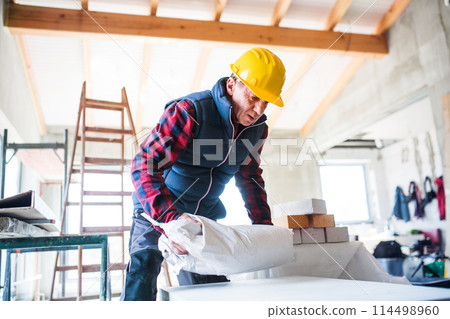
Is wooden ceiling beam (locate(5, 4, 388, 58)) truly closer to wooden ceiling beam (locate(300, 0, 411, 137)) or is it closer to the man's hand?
wooden ceiling beam (locate(300, 0, 411, 137))

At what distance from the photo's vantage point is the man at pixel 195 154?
1.50 metres

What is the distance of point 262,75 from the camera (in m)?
1.69

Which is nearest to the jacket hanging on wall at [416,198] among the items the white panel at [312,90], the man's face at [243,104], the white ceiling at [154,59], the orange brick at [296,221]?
the white panel at [312,90]

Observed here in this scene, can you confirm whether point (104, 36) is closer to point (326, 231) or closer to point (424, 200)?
point (326, 231)

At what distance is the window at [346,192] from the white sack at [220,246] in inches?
338

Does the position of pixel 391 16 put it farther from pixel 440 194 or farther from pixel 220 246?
pixel 220 246

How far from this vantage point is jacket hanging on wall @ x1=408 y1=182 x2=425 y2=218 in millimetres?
8218

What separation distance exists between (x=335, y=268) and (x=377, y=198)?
25.2ft

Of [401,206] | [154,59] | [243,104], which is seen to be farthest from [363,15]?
[243,104]

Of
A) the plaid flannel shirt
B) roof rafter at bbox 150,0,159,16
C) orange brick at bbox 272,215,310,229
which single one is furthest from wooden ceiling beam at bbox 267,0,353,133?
the plaid flannel shirt

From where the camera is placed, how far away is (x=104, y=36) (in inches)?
199

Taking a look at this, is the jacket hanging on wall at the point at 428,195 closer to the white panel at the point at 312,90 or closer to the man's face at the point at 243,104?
the white panel at the point at 312,90

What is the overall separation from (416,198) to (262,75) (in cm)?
806

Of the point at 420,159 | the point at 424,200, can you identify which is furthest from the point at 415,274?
the point at 420,159
